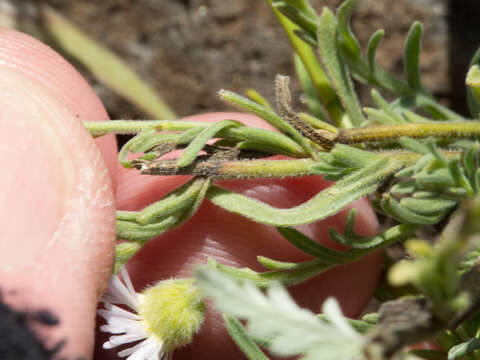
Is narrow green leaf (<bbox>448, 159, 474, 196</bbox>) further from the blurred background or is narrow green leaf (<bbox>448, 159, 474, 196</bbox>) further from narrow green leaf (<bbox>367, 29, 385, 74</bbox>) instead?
the blurred background

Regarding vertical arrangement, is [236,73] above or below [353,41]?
below

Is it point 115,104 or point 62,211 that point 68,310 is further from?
point 115,104

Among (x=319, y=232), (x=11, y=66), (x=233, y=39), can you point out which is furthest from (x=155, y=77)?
(x=319, y=232)

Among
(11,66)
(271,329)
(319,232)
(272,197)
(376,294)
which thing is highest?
(11,66)

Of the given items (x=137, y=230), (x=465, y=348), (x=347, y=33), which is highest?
(x=347, y=33)

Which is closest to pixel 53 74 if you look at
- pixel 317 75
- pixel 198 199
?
pixel 198 199

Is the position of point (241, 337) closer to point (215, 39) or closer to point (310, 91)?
point (310, 91)

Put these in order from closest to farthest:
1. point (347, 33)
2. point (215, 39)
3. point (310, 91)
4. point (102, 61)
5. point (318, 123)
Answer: point (318, 123), point (347, 33), point (310, 91), point (215, 39), point (102, 61)
